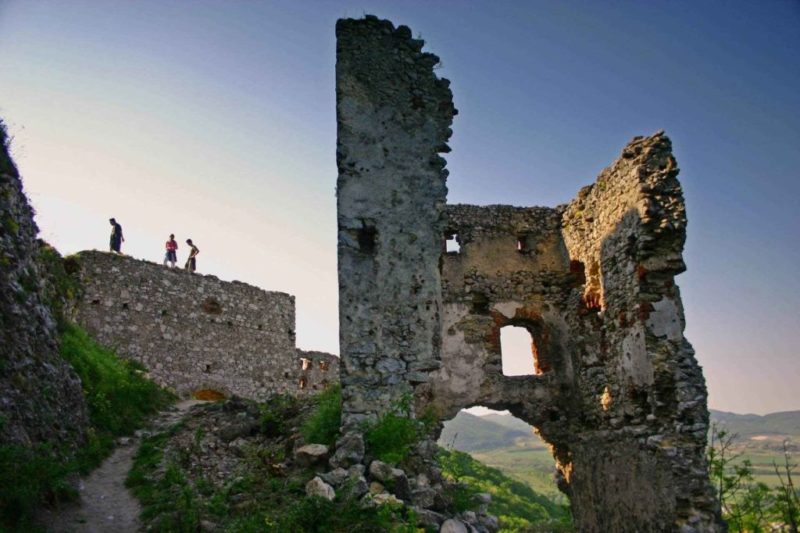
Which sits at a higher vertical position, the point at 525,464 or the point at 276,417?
the point at 276,417

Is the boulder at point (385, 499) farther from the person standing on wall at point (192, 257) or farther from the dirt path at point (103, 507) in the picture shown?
the person standing on wall at point (192, 257)

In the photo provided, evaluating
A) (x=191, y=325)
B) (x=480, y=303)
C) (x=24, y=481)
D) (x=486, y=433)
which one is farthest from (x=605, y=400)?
(x=486, y=433)

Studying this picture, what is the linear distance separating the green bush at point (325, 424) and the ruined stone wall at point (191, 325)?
26.2ft

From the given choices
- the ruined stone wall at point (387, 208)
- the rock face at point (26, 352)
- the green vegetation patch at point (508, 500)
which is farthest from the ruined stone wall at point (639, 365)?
the rock face at point (26, 352)

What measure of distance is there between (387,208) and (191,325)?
936 centimetres

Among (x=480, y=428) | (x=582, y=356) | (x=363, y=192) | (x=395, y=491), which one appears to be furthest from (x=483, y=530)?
(x=480, y=428)

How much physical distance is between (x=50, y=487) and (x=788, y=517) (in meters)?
8.57

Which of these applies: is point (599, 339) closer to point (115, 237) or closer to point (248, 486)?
point (248, 486)

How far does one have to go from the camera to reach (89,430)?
895cm

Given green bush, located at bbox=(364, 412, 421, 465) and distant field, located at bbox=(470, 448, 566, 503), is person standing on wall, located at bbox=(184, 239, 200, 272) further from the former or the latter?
distant field, located at bbox=(470, 448, 566, 503)

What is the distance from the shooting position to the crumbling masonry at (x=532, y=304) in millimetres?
8781

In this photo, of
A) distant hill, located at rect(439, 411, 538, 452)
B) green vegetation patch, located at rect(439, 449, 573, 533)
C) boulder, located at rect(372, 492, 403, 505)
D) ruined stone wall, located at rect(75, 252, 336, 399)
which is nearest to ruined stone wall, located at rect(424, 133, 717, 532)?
green vegetation patch, located at rect(439, 449, 573, 533)

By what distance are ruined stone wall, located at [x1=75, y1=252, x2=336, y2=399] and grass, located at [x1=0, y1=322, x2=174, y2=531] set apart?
3.79ft

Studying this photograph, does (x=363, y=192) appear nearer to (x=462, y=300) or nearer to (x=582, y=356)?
(x=462, y=300)
